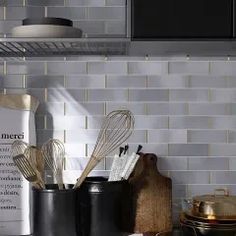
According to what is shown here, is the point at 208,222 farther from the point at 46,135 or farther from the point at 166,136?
the point at 46,135

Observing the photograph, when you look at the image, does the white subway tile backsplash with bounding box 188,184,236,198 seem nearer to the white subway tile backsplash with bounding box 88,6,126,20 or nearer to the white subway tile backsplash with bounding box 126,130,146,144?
the white subway tile backsplash with bounding box 126,130,146,144

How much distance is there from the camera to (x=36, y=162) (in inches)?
65.1

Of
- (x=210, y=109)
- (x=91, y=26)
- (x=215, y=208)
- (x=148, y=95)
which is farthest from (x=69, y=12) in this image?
(x=215, y=208)

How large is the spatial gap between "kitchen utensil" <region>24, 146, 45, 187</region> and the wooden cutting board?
1.05 feet

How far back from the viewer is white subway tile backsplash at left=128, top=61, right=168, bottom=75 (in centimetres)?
186

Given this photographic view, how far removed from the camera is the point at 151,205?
171cm

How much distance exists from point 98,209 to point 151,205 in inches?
8.4

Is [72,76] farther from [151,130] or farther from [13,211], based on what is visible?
[13,211]

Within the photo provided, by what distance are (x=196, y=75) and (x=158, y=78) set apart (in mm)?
147

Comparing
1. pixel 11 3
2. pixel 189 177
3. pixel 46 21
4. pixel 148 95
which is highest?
pixel 11 3

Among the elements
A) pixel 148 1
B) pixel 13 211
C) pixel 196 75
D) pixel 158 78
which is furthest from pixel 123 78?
pixel 13 211

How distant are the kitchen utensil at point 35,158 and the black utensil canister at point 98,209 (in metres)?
0.15

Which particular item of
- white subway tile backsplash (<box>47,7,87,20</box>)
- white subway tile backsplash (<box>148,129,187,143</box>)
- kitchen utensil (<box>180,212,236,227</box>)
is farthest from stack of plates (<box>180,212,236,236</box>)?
white subway tile backsplash (<box>47,7,87,20</box>)

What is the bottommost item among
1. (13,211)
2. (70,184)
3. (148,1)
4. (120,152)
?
(13,211)
